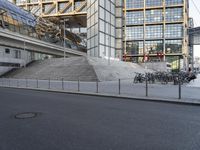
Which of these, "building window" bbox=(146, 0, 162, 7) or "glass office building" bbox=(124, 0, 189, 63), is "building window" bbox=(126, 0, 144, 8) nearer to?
"glass office building" bbox=(124, 0, 189, 63)

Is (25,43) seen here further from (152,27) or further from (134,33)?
(152,27)

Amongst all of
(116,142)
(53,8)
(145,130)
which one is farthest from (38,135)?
(53,8)

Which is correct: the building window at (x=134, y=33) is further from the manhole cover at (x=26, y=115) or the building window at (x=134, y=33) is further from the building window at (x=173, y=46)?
the manhole cover at (x=26, y=115)

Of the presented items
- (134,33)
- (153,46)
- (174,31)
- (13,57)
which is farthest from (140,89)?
(134,33)

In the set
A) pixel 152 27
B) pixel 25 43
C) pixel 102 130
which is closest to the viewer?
pixel 102 130

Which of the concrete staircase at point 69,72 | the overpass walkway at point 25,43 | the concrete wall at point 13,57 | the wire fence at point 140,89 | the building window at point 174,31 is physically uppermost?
the building window at point 174,31

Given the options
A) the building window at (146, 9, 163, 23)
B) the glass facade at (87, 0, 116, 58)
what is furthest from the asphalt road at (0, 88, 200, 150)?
the building window at (146, 9, 163, 23)

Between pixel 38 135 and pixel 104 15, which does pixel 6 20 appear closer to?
pixel 104 15

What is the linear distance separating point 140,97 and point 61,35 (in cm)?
6275

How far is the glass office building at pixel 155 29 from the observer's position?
81.4 metres

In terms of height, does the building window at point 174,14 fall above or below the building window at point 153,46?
above

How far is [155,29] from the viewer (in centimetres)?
8462

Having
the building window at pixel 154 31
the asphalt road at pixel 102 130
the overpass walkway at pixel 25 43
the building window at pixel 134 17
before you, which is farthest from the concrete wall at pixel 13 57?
the building window at pixel 154 31

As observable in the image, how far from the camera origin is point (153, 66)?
243ft
